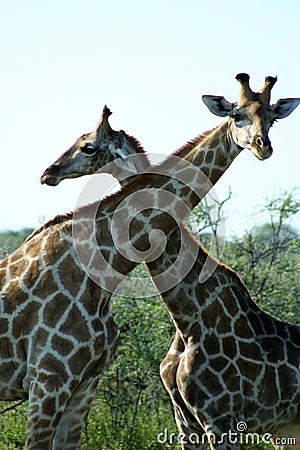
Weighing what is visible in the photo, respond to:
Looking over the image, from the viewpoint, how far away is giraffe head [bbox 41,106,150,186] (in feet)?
26.3

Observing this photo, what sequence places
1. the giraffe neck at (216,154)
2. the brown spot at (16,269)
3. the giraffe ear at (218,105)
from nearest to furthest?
the brown spot at (16,269)
the giraffe neck at (216,154)
the giraffe ear at (218,105)

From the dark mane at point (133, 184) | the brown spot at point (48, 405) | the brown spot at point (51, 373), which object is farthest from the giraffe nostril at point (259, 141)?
the brown spot at point (48, 405)

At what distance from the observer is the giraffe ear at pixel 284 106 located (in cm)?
751

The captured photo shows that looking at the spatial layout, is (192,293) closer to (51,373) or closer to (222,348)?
(222,348)

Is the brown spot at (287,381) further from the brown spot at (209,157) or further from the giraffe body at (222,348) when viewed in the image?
the brown spot at (209,157)

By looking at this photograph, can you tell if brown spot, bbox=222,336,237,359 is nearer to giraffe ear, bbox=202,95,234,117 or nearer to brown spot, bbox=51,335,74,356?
brown spot, bbox=51,335,74,356

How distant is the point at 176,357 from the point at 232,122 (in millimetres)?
2146

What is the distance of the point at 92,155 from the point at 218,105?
1.35m

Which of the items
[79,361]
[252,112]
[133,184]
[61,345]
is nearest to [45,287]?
[61,345]

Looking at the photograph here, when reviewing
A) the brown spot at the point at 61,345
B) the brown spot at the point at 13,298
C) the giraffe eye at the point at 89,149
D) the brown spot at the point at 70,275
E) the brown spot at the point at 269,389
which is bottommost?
the brown spot at the point at 269,389

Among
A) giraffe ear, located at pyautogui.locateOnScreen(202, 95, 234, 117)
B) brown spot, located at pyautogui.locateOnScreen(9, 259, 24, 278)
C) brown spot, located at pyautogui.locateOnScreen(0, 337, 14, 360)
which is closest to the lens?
brown spot, located at pyautogui.locateOnScreen(0, 337, 14, 360)

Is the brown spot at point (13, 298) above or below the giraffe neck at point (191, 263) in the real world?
→ below

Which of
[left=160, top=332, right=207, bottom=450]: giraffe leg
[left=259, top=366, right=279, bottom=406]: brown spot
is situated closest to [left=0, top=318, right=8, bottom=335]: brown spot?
[left=160, top=332, right=207, bottom=450]: giraffe leg

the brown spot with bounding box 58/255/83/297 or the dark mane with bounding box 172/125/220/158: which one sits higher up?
the dark mane with bounding box 172/125/220/158
